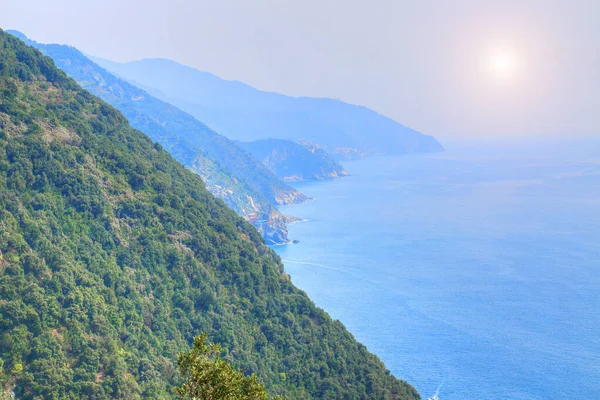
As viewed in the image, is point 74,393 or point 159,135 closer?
point 74,393

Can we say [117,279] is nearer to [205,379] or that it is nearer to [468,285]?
[205,379]

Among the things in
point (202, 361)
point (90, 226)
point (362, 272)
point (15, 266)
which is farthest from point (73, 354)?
point (362, 272)

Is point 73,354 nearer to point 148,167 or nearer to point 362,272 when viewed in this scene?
point 148,167

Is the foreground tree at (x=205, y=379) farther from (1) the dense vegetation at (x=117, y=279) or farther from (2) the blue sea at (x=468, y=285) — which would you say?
(2) the blue sea at (x=468, y=285)

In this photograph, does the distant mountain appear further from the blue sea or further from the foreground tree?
the foreground tree

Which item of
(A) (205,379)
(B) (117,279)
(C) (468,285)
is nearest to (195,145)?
(C) (468,285)

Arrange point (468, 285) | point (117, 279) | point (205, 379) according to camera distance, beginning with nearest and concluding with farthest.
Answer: point (205, 379)
point (117, 279)
point (468, 285)

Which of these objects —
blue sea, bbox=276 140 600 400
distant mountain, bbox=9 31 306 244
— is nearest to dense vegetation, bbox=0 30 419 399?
blue sea, bbox=276 140 600 400
